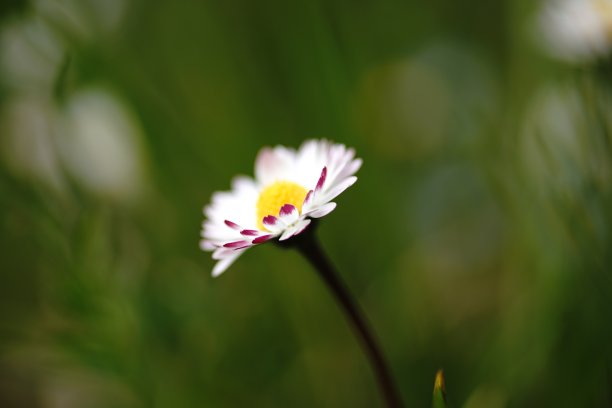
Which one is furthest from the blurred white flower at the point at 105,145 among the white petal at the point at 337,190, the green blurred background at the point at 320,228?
the white petal at the point at 337,190

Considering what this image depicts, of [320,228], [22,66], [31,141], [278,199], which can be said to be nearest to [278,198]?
[278,199]

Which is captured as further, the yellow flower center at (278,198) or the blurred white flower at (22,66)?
the blurred white flower at (22,66)

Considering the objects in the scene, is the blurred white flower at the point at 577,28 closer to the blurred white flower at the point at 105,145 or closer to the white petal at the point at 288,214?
the white petal at the point at 288,214

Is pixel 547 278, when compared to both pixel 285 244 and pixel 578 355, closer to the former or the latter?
pixel 578 355

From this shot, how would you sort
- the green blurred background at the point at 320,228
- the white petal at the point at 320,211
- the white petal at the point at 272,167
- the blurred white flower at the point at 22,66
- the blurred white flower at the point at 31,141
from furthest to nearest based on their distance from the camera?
the blurred white flower at the point at 22,66 → the blurred white flower at the point at 31,141 → the green blurred background at the point at 320,228 → the white petal at the point at 272,167 → the white petal at the point at 320,211

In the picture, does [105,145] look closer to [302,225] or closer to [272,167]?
[272,167]

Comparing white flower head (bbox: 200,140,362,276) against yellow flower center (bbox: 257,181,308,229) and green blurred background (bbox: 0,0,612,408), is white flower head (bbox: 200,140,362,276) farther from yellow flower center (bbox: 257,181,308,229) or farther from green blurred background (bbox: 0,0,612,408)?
green blurred background (bbox: 0,0,612,408)

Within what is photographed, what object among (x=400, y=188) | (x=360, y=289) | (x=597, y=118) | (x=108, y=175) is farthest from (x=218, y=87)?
(x=597, y=118)
